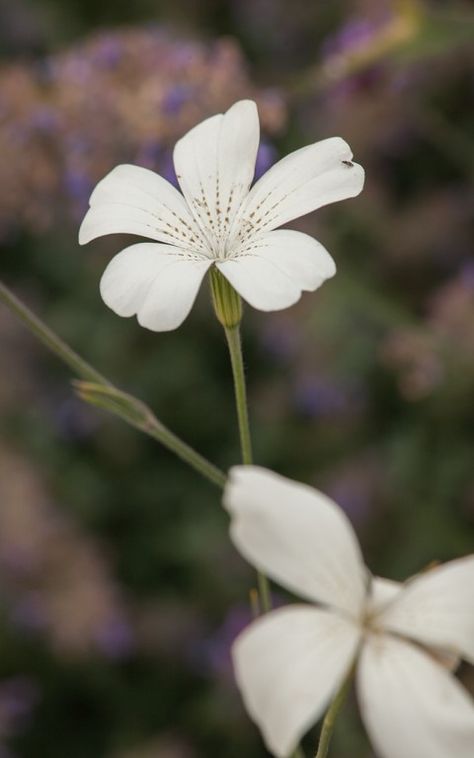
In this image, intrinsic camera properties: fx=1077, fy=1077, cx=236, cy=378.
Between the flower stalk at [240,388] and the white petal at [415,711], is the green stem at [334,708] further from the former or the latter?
the flower stalk at [240,388]

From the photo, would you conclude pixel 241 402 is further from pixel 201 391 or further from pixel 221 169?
pixel 201 391

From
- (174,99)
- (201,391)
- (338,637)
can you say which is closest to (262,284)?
(338,637)

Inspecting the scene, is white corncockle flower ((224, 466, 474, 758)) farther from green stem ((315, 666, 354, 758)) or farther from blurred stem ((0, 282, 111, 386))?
blurred stem ((0, 282, 111, 386))

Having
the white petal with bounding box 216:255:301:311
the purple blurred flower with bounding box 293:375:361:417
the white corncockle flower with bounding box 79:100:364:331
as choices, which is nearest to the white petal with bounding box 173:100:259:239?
the white corncockle flower with bounding box 79:100:364:331

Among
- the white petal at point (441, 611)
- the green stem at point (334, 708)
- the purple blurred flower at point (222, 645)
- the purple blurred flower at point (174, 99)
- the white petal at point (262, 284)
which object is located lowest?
the purple blurred flower at point (222, 645)

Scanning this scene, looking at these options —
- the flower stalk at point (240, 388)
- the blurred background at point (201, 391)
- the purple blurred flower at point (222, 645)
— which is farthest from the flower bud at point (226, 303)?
the purple blurred flower at point (222, 645)

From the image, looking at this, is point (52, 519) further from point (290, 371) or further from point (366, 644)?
point (366, 644)
